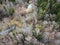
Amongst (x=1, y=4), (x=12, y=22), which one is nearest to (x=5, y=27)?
(x=12, y=22)

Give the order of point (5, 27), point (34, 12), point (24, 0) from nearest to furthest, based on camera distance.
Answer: point (5, 27) → point (34, 12) → point (24, 0)

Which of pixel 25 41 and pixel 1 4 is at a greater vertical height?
pixel 1 4

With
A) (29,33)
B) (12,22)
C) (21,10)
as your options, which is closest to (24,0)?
(21,10)

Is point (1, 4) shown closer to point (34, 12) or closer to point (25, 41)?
point (34, 12)

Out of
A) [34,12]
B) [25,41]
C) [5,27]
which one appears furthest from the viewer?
[34,12]

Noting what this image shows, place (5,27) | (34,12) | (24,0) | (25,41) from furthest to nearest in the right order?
1. (24,0)
2. (34,12)
3. (5,27)
4. (25,41)

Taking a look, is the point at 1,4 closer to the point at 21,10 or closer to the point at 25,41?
the point at 21,10

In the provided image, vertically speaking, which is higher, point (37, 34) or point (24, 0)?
point (24, 0)

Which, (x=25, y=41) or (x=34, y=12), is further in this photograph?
(x=34, y=12)

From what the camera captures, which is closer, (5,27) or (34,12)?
(5,27)
